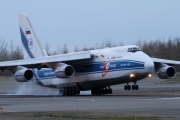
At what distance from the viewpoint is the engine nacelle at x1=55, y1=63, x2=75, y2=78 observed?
42.4m

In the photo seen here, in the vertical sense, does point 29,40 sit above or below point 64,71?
above

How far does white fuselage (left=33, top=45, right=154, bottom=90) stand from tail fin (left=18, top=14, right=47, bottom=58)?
5.25 meters

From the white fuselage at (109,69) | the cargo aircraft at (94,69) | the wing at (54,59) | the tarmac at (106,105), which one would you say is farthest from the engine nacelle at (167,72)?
the tarmac at (106,105)

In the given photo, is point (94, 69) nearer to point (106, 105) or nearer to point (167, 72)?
point (167, 72)

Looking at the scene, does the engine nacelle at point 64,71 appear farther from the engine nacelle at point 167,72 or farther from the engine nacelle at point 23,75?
the engine nacelle at point 167,72

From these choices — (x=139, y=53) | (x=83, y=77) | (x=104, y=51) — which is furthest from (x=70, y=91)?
(x=139, y=53)

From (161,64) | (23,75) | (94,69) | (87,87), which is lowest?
(87,87)

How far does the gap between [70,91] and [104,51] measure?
5122mm

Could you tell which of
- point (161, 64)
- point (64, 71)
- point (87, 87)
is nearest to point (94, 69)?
point (87, 87)

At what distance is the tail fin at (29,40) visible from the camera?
2053 inches

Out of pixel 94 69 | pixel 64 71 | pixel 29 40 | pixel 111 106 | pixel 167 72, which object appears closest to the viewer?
pixel 111 106

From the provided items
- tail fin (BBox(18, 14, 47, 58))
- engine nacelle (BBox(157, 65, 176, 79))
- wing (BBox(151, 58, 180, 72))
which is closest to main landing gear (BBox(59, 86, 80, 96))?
tail fin (BBox(18, 14, 47, 58))

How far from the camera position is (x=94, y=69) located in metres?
43.9

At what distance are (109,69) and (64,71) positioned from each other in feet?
12.6
